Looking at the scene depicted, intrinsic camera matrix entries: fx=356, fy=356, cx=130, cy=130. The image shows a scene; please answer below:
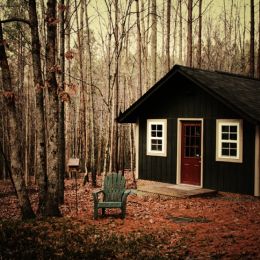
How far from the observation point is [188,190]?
12555 millimetres

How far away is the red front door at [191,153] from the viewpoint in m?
13.5

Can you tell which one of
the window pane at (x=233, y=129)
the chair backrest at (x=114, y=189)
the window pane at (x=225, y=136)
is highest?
the window pane at (x=233, y=129)

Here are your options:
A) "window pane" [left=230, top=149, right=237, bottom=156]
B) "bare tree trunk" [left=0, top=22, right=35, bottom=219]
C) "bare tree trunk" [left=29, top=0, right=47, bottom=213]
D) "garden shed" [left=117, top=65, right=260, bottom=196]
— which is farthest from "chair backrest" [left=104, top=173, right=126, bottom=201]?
"window pane" [left=230, top=149, right=237, bottom=156]

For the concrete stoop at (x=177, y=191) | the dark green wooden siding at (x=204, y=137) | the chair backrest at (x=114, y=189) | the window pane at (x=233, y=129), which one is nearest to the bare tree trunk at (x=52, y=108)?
the chair backrest at (x=114, y=189)

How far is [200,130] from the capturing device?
13.4m

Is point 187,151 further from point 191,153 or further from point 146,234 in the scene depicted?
point 146,234

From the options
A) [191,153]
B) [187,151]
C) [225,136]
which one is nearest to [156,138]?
[187,151]

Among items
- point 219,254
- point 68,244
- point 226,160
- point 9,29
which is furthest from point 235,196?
point 9,29

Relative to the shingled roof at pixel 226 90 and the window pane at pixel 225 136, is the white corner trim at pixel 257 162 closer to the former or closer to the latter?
the shingled roof at pixel 226 90

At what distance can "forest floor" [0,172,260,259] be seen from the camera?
248 inches

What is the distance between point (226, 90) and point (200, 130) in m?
1.81

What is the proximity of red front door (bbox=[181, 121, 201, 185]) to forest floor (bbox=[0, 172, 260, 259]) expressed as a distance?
2526mm

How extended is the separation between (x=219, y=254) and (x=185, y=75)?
7.93 metres

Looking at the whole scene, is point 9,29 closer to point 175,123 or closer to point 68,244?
point 175,123
